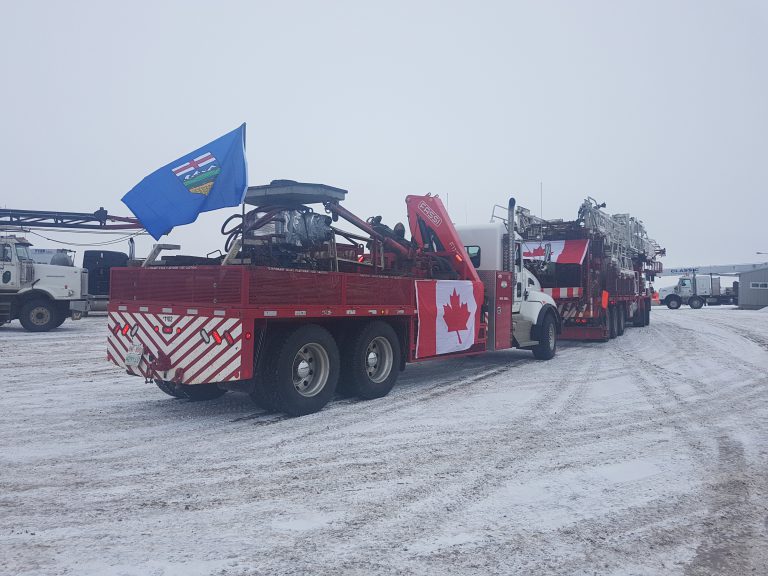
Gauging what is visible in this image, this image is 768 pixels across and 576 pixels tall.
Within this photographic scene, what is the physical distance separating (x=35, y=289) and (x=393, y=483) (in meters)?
17.5

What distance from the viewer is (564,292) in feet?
53.7

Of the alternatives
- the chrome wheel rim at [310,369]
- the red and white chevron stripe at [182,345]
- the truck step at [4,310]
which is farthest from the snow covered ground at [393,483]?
the truck step at [4,310]

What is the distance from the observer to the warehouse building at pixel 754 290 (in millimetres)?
47625

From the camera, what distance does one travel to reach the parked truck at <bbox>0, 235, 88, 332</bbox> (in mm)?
18406

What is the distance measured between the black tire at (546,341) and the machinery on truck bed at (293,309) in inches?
113

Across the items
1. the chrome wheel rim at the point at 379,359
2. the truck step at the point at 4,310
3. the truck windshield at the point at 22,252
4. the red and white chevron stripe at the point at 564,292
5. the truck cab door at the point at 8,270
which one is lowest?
the chrome wheel rim at the point at 379,359

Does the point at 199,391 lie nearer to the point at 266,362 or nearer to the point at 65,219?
the point at 266,362

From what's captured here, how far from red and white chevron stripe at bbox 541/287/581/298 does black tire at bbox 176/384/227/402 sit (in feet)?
33.7

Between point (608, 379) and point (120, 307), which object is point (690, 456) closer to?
point (608, 379)

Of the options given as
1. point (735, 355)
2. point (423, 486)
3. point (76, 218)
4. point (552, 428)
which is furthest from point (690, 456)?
point (76, 218)

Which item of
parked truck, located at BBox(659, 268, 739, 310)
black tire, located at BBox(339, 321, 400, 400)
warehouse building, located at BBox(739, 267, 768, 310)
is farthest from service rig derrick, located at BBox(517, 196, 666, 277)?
warehouse building, located at BBox(739, 267, 768, 310)

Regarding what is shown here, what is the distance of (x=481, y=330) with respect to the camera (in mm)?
10781

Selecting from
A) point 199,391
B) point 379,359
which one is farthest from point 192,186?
point 379,359

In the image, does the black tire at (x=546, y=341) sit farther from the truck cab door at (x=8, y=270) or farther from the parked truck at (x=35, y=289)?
the truck cab door at (x=8, y=270)
